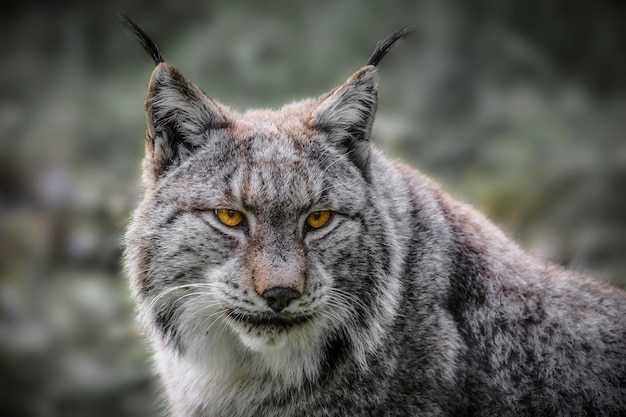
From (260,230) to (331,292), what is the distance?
1.91 ft

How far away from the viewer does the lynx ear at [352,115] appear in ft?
16.6

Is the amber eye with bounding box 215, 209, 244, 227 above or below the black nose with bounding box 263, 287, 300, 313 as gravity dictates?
above

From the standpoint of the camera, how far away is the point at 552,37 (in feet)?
39.2

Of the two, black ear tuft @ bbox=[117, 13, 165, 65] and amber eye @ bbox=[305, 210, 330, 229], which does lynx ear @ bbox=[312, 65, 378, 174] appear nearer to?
amber eye @ bbox=[305, 210, 330, 229]

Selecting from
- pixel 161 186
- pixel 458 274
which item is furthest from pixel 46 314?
pixel 458 274

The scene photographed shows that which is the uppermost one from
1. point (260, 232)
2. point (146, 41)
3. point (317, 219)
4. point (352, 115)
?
point (146, 41)

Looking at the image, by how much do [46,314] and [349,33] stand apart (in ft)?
19.0

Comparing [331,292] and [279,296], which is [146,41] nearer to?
[279,296]

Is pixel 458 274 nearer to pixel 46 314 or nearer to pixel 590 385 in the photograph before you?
pixel 590 385

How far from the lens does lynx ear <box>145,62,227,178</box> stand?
4938 mm

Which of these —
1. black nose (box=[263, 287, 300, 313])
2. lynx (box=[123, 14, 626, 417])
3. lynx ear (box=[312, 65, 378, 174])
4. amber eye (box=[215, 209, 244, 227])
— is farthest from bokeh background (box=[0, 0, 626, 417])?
black nose (box=[263, 287, 300, 313])

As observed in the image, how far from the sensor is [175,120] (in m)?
5.07

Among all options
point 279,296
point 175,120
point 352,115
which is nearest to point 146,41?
point 175,120

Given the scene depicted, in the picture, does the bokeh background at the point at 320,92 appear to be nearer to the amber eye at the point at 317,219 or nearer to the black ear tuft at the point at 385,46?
the black ear tuft at the point at 385,46
